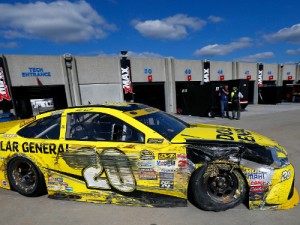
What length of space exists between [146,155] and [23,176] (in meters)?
2.36

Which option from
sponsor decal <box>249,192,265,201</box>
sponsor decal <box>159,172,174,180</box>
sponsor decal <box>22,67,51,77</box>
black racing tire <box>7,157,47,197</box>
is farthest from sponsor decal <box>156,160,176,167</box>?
sponsor decal <box>22,67,51,77</box>

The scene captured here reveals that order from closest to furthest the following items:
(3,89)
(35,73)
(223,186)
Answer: (223,186), (3,89), (35,73)

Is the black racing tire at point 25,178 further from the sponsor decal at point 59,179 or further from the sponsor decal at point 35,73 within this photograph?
the sponsor decal at point 35,73

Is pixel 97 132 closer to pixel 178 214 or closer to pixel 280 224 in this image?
pixel 178 214

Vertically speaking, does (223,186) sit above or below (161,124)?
below

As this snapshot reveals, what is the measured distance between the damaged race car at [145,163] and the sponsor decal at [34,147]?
0.05 ft

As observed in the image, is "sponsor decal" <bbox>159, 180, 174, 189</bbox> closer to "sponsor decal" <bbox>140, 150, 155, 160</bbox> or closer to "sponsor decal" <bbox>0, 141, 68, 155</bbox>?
"sponsor decal" <bbox>140, 150, 155, 160</bbox>

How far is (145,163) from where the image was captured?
2.76 meters

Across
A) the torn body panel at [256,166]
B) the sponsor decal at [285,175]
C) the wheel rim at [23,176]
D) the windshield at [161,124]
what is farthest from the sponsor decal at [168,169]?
the wheel rim at [23,176]

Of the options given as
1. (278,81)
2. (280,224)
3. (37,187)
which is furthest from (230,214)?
(278,81)

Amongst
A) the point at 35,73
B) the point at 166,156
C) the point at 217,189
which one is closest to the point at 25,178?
the point at 166,156

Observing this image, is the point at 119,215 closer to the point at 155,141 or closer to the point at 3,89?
the point at 155,141

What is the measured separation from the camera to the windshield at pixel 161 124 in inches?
115

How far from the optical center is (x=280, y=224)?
7.89 ft
